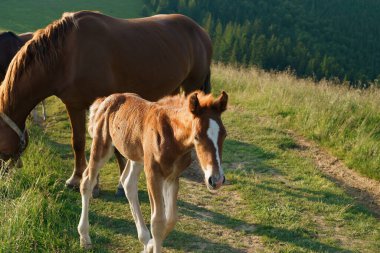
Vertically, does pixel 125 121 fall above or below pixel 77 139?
above

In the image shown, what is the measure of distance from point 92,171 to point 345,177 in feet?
13.2

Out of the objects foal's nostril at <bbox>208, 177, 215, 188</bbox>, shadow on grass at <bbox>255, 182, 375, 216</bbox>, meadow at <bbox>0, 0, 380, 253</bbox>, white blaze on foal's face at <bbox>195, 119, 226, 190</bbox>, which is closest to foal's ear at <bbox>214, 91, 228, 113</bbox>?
white blaze on foal's face at <bbox>195, 119, 226, 190</bbox>

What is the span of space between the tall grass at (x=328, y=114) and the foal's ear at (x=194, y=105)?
413cm

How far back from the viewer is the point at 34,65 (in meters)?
4.84

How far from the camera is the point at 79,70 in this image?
4.96m

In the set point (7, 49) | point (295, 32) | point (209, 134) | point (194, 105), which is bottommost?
point (295, 32)

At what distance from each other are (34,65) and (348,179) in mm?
4651

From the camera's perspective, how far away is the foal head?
2971 millimetres

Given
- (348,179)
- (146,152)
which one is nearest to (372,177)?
(348,179)

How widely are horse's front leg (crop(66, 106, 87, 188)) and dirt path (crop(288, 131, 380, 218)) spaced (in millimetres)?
3639

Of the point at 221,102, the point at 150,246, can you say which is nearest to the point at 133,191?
the point at 150,246

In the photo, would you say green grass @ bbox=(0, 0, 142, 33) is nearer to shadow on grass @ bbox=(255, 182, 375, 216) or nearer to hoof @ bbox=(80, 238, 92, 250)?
shadow on grass @ bbox=(255, 182, 375, 216)

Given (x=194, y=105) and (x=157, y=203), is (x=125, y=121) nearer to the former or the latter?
(x=157, y=203)

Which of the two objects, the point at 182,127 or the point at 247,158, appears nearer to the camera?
the point at 182,127
